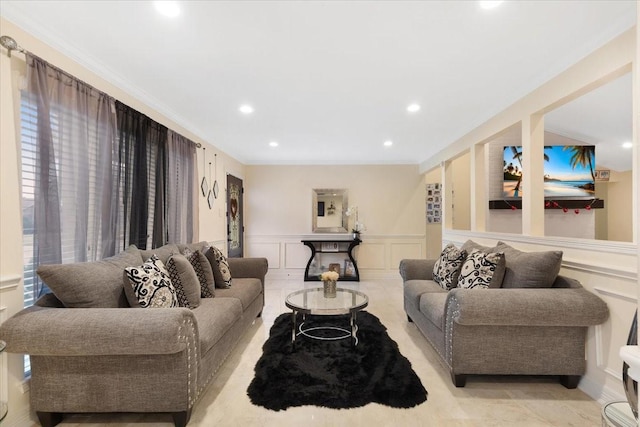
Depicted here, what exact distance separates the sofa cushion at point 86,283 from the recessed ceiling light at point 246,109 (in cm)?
200

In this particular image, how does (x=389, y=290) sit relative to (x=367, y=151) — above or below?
below

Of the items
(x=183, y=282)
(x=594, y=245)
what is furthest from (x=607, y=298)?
(x=183, y=282)

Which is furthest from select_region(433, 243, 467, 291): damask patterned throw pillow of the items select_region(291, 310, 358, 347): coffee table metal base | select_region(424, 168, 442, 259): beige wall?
select_region(424, 168, 442, 259): beige wall

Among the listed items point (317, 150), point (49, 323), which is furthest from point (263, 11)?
point (317, 150)

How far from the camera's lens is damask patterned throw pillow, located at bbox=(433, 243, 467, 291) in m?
2.91

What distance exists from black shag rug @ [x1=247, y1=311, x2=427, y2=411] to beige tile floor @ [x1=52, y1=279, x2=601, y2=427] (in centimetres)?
7

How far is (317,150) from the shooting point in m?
5.22

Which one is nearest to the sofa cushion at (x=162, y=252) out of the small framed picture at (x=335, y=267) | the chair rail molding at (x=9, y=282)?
the chair rail molding at (x=9, y=282)

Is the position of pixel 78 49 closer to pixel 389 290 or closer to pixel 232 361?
pixel 232 361

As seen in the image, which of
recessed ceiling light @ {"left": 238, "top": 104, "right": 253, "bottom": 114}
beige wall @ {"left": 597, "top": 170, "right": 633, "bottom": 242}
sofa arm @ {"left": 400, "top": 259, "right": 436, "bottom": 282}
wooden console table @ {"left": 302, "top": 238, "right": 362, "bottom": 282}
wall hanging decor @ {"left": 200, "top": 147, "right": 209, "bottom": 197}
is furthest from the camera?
wooden console table @ {"left": 302, "top": 238, "right": 362, "bottom": 282}

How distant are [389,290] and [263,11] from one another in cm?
442

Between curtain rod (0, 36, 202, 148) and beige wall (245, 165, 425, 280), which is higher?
curtain rod (0, 36, 202, 148)

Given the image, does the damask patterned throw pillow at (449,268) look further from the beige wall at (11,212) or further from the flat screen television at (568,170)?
the beige wall at (11,212)

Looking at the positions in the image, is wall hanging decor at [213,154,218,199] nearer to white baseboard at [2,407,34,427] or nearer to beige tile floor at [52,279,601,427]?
beige tile floor at [52,279,601,427]
